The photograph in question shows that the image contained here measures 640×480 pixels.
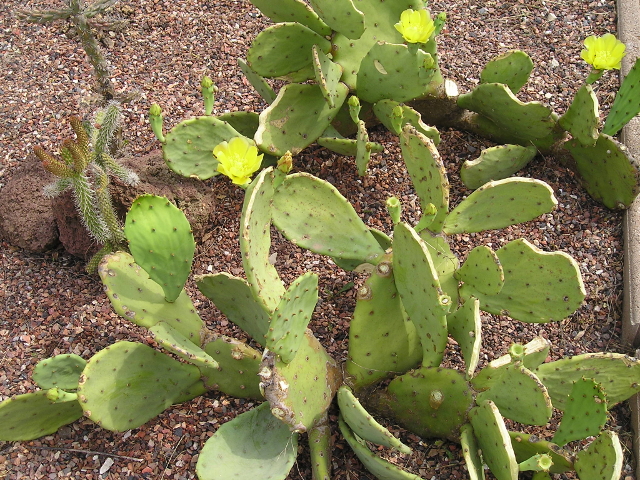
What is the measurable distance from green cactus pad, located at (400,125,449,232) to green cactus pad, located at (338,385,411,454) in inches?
28.5

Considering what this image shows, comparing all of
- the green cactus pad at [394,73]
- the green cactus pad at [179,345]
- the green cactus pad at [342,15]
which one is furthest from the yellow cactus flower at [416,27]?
the green cactus pad at [179,345]

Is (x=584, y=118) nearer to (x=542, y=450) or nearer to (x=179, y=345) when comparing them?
(x=542, y=450)

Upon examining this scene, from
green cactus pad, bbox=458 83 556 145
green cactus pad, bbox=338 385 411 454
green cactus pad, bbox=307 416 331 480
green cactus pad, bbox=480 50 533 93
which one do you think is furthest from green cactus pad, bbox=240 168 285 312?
green cactus pad, bbox=480 50 533 93

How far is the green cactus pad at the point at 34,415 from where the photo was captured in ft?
6.56

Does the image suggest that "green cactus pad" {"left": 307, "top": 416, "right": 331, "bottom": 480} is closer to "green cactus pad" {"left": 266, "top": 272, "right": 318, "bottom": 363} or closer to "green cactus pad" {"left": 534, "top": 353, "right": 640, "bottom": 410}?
"green cactus pad" {"left": 266, "top": 272, "right": 318, "bottom": 363}

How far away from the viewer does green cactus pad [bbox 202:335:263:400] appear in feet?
7.13

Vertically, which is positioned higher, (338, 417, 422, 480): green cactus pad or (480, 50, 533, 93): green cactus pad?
(480, 50, 533, 93): green cactus pad

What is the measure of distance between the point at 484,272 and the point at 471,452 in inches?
22.8

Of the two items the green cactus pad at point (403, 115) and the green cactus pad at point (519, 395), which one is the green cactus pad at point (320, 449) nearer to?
the green cactus pad at point (519, 395)

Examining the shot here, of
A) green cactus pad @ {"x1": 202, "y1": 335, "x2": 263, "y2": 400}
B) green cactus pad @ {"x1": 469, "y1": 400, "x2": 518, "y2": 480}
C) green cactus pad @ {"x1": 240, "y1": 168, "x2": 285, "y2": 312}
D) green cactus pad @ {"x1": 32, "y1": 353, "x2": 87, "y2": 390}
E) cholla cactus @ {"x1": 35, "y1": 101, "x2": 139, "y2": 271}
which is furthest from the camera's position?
cholla cactus @ {"x1": 35, "y1": 101, "x2": 139, "y2": 271}

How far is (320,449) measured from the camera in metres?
2.07

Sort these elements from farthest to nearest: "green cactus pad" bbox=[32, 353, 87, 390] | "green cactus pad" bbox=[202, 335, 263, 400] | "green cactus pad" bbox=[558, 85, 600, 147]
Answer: "green cactus pad" bbox=[558, 85, 600, 147] → "green cactus pad" bbox=[202, 335, 263, 400] → "green cactus pad" bbox=[32, 353, 87, 390]

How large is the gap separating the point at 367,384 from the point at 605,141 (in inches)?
59.9

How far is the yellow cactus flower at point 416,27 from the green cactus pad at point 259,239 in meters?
0.91
